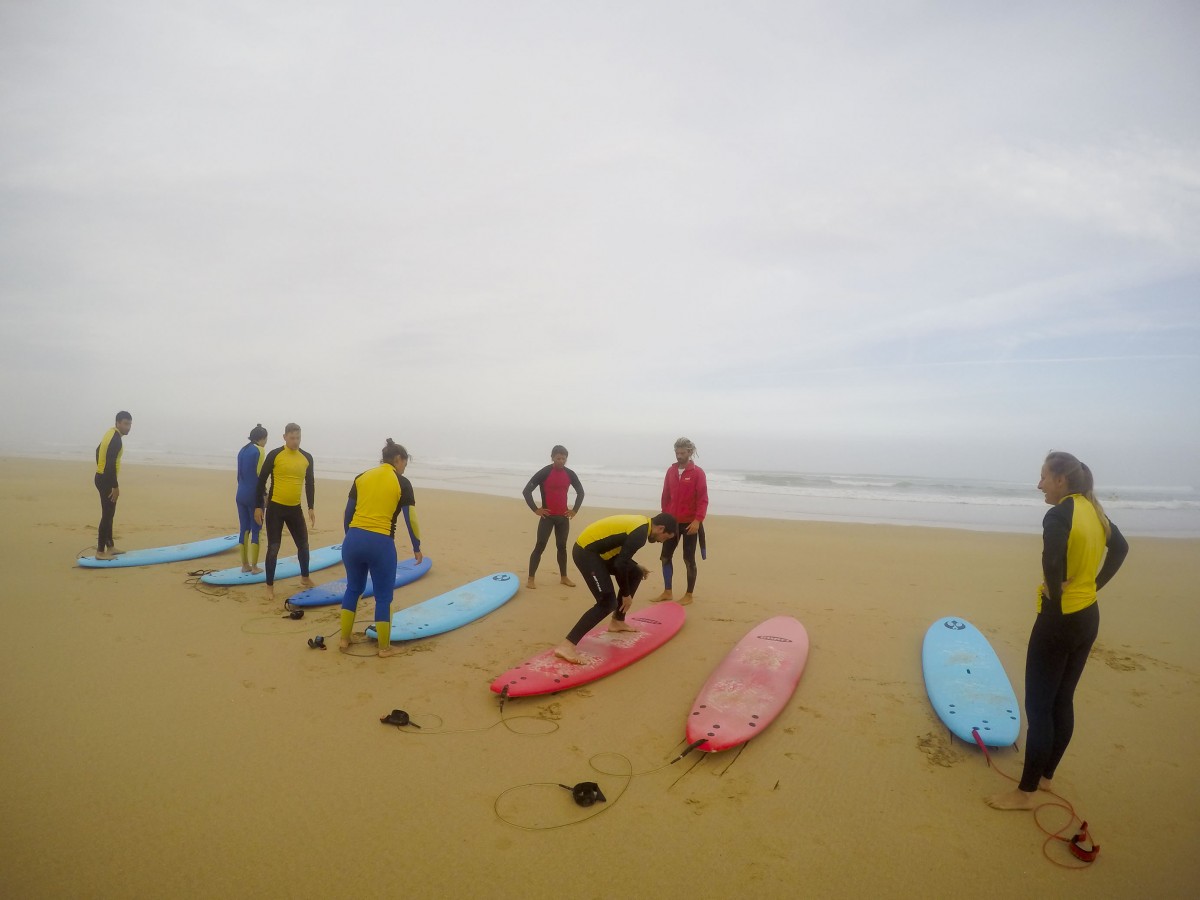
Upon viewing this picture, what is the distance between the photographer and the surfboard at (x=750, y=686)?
3658mm

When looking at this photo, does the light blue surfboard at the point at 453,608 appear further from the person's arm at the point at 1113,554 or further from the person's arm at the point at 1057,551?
the person's arm at the point at 1113,554

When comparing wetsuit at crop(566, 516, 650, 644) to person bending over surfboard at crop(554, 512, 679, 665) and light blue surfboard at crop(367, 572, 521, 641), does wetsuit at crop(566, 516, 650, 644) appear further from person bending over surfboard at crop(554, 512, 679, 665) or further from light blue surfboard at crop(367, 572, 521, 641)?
light blue surfboard at crop(367, 572, 521, 641)

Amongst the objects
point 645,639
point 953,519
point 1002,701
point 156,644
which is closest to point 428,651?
point 645,639

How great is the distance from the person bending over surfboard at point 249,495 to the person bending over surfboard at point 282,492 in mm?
635

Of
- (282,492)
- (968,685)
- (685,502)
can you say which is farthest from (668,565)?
(282,492)

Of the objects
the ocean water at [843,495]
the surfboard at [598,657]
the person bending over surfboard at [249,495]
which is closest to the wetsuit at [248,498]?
the person bending over surfboard at [249,495]

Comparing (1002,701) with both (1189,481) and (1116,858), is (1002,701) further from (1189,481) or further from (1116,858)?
(1189,481)

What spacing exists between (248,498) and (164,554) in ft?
6.31

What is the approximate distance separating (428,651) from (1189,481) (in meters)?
40.6

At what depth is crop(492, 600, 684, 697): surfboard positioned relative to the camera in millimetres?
4215

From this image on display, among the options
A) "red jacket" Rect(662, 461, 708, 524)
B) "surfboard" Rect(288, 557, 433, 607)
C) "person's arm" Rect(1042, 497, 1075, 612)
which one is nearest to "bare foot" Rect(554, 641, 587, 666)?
"surfboard" Rect(288, 557, 433, 607)

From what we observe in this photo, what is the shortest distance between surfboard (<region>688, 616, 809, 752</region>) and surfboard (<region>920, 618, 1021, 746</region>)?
1029mm

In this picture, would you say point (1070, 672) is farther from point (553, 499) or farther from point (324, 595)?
point (324, 595)

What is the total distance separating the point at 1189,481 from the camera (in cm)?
2950
